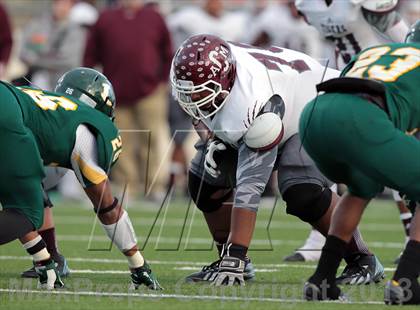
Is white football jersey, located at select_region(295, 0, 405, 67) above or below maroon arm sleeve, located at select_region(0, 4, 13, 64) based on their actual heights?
above

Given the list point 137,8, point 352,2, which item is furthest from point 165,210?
point 352,2

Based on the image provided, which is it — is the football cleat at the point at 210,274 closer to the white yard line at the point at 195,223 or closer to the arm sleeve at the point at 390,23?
the arm sleeve at the point at 390,23

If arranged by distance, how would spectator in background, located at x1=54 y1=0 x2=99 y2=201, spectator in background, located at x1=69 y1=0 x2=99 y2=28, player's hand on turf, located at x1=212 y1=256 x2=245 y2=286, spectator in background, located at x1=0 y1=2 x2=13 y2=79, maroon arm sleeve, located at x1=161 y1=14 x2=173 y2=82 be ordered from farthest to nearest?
spectator in background, located at x1=69 y1=0 x2=99 y2=28
spectator in background, located at x1=54 y1=0 x2=99 y2=201
maroon arm sleeve, located at x1=161 y1=14 x2=173 y2=82
spectator in background, located at x1=0 y1=2 x2=13 y2=79
player's hand on turf, located at x1=212 y1=256 x2=245 y2=286

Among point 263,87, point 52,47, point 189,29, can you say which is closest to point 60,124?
point 263,87

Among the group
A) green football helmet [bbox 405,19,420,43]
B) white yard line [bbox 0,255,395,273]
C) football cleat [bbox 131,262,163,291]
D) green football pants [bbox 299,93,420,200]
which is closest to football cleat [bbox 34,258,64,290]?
football cleat [bbox 131,262,163,291]

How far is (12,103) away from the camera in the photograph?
482 cm

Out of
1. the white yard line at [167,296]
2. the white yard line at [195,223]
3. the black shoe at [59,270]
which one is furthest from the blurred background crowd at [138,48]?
the white yard line at [167,296]

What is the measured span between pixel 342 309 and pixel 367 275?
1.17 metres

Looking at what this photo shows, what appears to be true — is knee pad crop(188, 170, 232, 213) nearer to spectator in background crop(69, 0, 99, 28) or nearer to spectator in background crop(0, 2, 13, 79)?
spectator in background crop(0, 2, 13, 79)

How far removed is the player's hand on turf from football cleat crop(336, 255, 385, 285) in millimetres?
525

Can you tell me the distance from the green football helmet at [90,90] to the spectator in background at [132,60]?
589cm

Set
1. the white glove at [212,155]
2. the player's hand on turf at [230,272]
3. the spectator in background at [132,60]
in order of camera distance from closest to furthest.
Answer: the player's hand on turf at [230,272] → the white glove at [212,155] → the spectator in background at [132,60]

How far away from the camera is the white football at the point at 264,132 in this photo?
5.31 metres

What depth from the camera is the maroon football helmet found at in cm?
534
